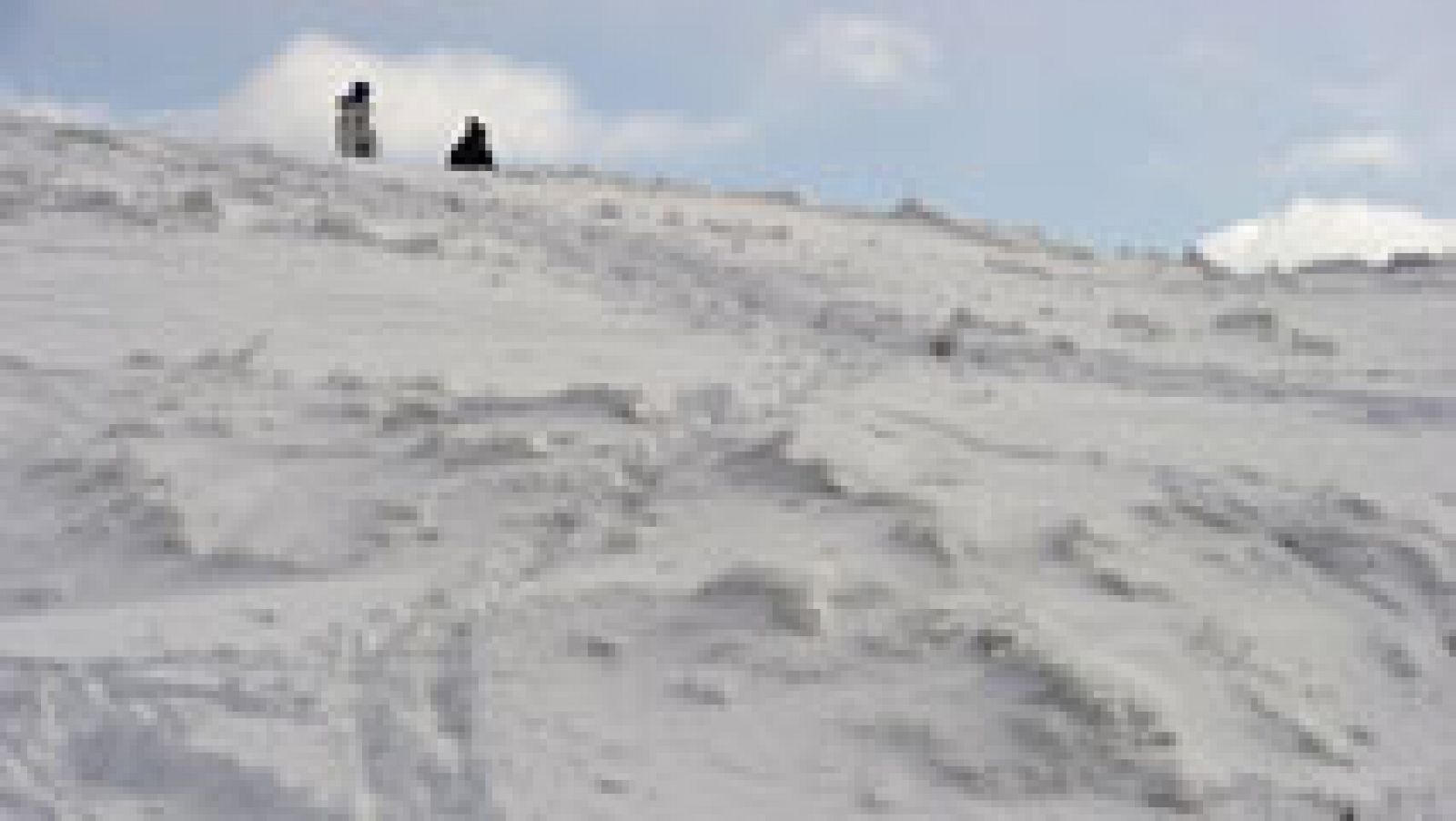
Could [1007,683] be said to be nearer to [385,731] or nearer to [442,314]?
[385,731]

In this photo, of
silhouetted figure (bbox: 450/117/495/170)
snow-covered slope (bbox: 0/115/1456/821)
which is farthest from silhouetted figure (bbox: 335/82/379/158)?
snow-covered slope (bbox: 0/115/1456/821)

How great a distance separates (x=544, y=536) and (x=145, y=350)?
3331 mm

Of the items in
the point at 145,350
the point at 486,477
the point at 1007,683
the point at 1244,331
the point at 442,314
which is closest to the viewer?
the point at 1007,683

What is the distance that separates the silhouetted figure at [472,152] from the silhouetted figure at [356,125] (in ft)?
2.96

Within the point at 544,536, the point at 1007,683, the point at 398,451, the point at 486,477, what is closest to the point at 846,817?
the point at 1007,683

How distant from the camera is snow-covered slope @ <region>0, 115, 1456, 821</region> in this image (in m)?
6.20

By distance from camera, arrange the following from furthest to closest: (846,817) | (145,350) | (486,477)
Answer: (145,350), (486,477), (846,817)

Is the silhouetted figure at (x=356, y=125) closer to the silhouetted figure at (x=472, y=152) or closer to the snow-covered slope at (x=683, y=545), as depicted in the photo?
the silhouetted figure at (x=472, y=152)

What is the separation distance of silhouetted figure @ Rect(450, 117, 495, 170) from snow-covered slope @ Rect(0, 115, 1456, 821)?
5371mm

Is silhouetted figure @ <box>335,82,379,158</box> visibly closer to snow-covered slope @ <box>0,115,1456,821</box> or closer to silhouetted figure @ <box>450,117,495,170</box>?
silhouetted figure @ <box>450,117,495,170</box>

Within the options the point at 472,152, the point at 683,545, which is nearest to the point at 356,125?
the point at 472,152

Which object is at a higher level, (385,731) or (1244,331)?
(1244,331)

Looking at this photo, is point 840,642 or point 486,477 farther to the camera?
point 486,477

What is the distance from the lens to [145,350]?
1013 centimetres
